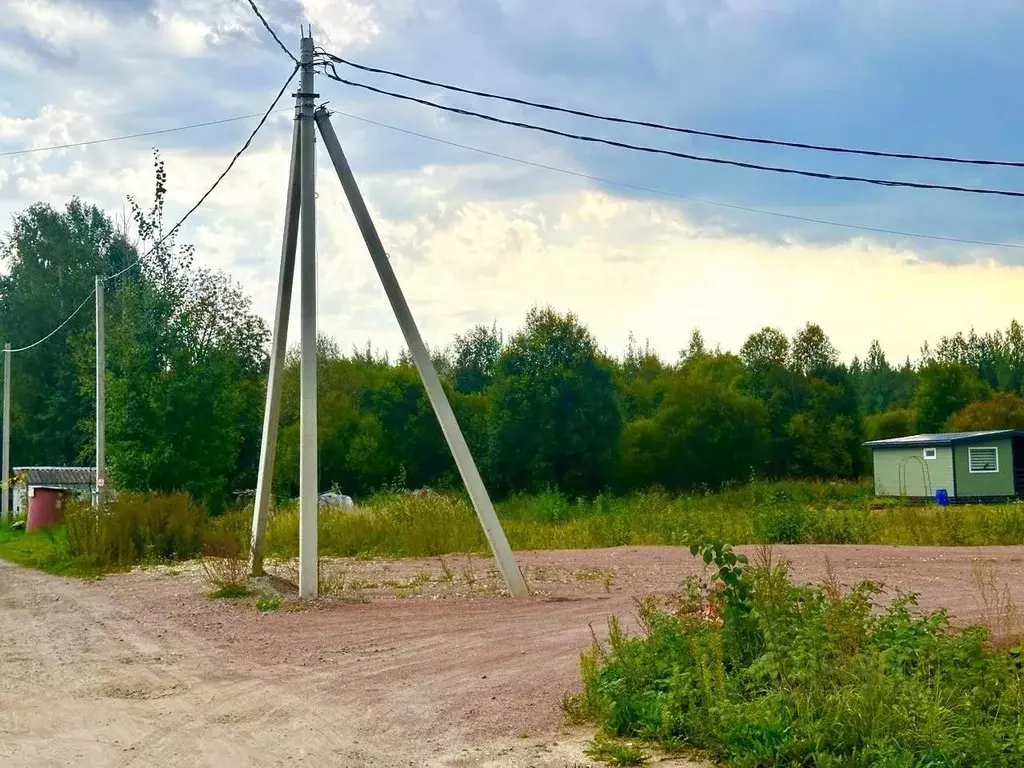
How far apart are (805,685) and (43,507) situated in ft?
96.5

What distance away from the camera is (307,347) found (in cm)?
1409

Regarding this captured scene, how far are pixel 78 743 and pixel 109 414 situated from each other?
25.1m

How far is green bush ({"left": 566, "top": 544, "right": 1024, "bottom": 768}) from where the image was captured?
6.12 m

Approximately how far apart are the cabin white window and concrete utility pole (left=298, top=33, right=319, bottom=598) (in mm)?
36704

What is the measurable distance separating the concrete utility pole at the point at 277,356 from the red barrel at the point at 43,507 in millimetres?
18715

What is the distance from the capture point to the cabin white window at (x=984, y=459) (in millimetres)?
44281

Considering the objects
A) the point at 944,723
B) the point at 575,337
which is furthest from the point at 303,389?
the point at 575,337

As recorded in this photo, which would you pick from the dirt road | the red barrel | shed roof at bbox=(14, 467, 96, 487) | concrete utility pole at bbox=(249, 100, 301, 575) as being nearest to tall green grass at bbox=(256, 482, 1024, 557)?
the dirt road

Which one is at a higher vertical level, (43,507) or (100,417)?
(100,417)

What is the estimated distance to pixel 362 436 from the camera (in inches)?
2082

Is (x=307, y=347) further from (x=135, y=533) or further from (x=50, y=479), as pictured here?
(x=50, y=479)

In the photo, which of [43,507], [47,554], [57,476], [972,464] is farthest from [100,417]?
[972,464]

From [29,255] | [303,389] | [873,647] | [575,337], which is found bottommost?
[873,647]

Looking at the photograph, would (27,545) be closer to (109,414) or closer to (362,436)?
(109,414)
